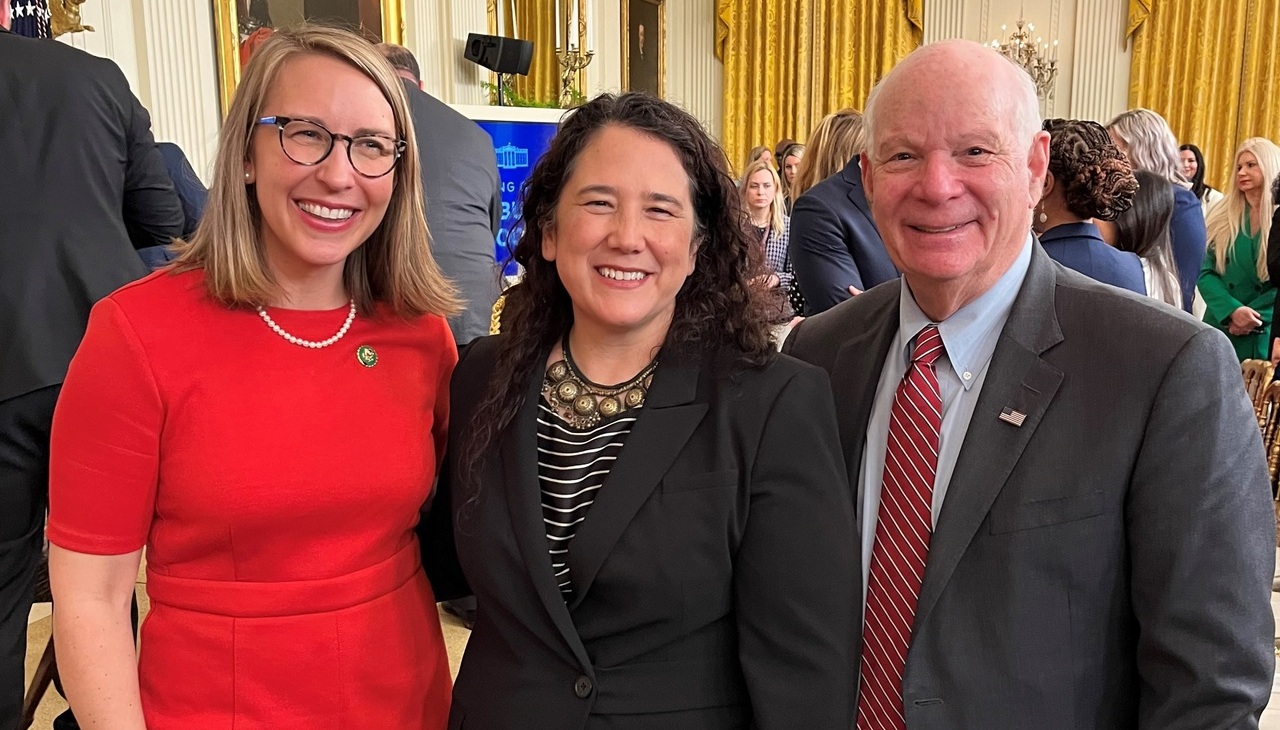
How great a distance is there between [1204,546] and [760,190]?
4.96 metres

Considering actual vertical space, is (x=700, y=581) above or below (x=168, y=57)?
below

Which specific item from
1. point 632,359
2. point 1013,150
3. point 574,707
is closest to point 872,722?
point 574,707

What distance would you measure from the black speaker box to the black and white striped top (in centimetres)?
527

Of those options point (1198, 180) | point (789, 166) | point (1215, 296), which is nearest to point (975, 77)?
point (1215, 296)

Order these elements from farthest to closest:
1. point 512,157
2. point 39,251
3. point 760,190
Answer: point 760,190 < point 512,157 < point 39,251

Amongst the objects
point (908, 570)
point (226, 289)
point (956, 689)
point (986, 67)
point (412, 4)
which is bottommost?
point (956, 689)

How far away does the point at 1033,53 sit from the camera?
393 inches

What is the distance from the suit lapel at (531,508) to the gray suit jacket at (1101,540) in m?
0.52

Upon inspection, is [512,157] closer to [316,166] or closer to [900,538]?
[316,166]

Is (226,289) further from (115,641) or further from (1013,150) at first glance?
(1013,150)

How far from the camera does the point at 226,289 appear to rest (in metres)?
1.47

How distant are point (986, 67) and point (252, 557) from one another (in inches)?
51.9

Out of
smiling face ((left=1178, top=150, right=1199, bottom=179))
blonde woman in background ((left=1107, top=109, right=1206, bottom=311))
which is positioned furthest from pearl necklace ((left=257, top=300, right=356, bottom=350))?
smiling face ((left=1178, top=150, right=1199, bottom=179))

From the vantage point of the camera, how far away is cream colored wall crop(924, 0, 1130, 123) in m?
9.95
